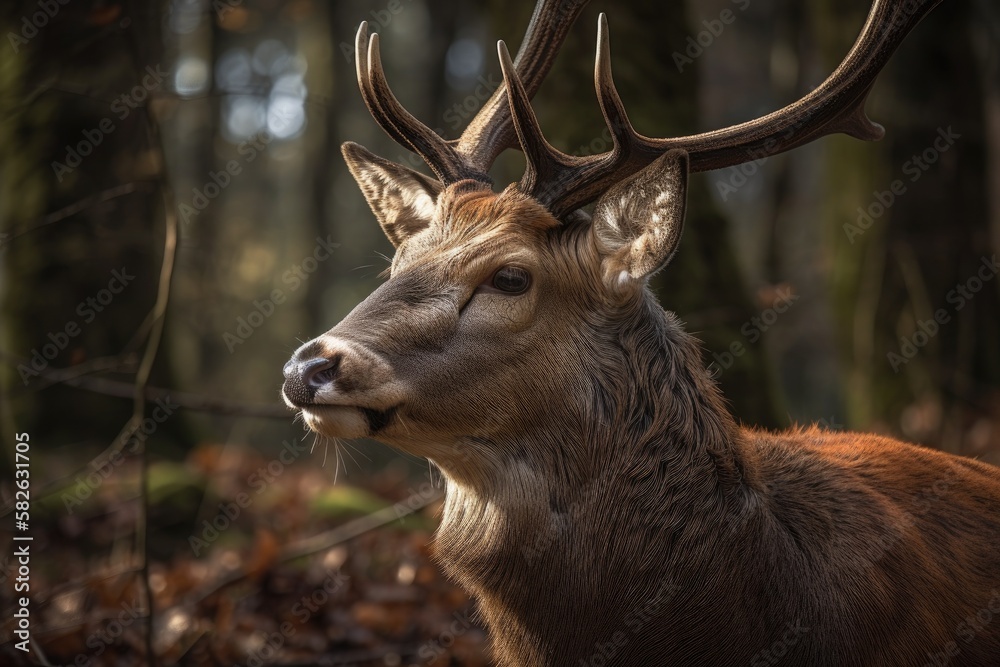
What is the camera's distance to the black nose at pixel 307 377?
9.82 ft

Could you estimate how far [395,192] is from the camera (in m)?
4.27

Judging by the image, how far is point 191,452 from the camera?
7.73m

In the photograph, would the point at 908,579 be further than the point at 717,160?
No

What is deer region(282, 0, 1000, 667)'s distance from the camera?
3.13 meters

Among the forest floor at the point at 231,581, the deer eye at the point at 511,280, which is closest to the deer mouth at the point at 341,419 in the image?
the deer eye at the point at 511,280

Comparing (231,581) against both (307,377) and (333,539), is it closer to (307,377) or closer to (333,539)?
(333,539)

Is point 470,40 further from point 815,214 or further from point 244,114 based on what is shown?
point 815,214

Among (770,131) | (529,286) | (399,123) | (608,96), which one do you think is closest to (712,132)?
(770,131)

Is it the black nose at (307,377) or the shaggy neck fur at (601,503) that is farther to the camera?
the shaggy neck fur at (601,503)

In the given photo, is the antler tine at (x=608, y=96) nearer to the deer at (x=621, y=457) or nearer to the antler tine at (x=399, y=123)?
the deer at (x=621, y=457)

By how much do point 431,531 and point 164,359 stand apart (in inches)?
108

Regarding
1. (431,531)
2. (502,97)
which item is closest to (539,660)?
(502,97)

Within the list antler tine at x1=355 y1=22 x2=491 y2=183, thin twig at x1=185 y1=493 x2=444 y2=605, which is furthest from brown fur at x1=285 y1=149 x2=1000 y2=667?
thin twig at x1=185 y1=493 x2=444 y2=605

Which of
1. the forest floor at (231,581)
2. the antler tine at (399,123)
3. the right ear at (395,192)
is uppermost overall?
the antler tine at (399,123)
